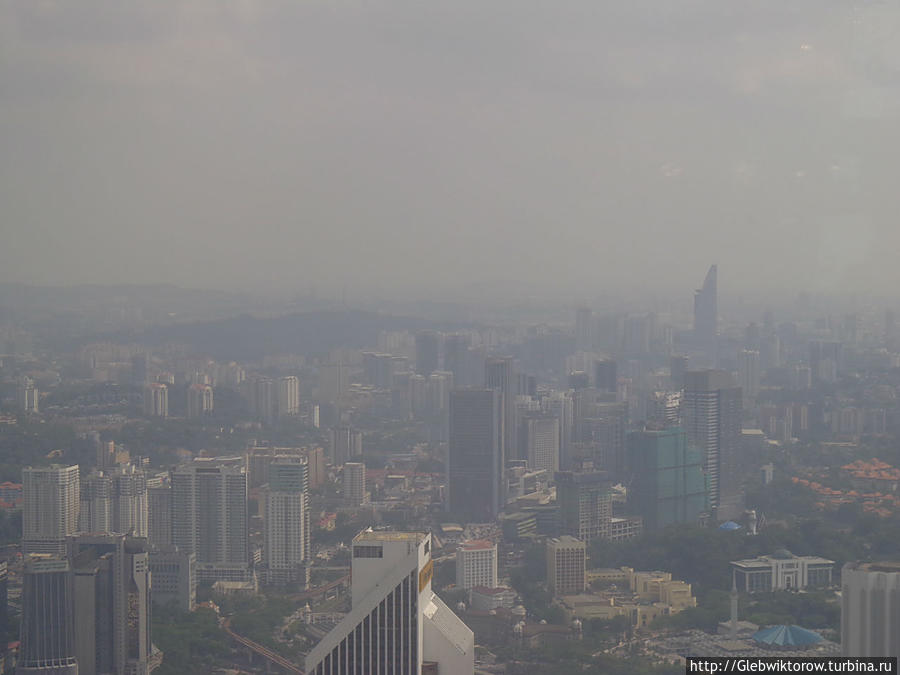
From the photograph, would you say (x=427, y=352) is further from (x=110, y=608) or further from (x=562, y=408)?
(x=110, y=608)

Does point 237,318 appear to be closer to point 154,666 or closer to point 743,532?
point 154,666

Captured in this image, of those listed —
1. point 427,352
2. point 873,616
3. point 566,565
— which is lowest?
point 566,565

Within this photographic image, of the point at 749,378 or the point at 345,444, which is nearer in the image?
the point at 345,444

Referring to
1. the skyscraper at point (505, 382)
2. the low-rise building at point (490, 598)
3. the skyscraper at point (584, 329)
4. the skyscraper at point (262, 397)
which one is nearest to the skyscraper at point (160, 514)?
the skyscraper at point (262, 397)

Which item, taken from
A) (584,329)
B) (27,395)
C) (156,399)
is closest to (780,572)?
(584,329)

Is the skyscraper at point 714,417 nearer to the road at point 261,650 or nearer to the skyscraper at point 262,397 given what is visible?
the skyscraper at point 262,397

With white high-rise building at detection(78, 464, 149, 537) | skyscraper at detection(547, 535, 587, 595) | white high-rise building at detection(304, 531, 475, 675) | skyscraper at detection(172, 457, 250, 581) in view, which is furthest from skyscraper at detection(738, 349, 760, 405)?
white high-rise building at detection(304, 531, 475, 675)

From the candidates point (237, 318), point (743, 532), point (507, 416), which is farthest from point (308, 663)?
point (507, 416)
